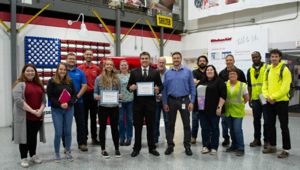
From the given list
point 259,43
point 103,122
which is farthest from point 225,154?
point 259,43

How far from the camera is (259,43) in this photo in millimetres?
8211

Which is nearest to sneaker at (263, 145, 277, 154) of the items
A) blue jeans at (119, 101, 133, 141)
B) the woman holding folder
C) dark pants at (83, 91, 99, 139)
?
blue jeans at (119, 101, 133, 141)

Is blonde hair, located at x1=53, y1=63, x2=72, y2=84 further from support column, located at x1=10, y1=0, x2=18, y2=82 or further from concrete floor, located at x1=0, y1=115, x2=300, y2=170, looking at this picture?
support column, located at x1=10, y1=0, x2=18, y2=82

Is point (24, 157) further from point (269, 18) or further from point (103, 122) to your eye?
point (269, 18)

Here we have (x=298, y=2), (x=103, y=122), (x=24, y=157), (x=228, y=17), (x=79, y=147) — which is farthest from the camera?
(x=228, y=17)

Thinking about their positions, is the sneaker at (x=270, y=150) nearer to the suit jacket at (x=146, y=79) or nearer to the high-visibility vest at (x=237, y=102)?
the high-visibility vest at (x=237, y=102)

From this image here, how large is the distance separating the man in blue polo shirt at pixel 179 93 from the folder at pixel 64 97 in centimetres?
135

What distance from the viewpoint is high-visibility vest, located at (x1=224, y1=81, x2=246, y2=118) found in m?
4.00

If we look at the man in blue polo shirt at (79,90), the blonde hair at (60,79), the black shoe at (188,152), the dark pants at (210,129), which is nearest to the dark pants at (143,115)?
the black shoe at (188,152)

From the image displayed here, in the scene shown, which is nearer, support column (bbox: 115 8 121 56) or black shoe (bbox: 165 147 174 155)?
black shoe (bbox: 165 147 174 155)

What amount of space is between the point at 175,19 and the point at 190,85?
259 inches

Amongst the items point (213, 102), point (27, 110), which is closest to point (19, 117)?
point (27, 110)

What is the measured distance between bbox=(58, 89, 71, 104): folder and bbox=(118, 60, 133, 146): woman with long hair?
96 centimetres

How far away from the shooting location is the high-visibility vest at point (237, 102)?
400 centimetres
